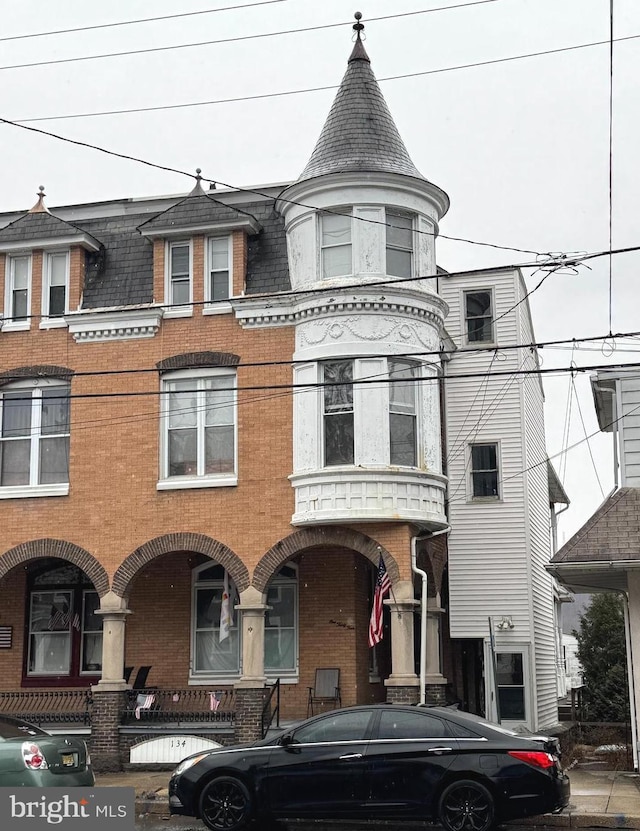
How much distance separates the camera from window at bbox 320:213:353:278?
21.3 m

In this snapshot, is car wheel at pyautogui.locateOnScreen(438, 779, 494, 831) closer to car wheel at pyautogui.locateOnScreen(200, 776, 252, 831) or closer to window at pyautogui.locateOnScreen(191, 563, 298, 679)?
car wheel at pyautogui.locateOnScreen(200, 776, 252, 831)

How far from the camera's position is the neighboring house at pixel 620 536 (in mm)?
17141

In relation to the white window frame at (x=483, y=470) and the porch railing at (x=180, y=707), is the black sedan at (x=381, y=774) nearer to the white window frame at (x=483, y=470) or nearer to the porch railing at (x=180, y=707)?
the porch railing at (x=180, y=707)

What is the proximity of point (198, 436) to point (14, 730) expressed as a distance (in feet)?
30.1

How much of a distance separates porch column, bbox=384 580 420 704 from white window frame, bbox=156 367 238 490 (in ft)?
12.7

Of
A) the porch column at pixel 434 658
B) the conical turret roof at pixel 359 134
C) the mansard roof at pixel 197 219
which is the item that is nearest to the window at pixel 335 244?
the conical turret roof at pixel 359 134

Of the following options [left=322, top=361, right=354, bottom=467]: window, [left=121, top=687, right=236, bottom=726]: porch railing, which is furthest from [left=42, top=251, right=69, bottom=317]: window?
[left=121, top=687, right=236, bottom=726]: porch railing

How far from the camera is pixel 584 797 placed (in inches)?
608

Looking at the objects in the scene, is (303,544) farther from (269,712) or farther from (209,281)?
(209,281)

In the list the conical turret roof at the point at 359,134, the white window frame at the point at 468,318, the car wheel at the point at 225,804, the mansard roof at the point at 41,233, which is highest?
the conical turret roof at the point at 359,134

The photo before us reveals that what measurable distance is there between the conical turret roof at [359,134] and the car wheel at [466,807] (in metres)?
12.2

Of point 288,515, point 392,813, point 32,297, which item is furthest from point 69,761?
point 32,297

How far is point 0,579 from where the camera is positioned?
22281 mm

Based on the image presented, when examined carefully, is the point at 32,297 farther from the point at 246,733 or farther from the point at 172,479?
the point at 246,733
